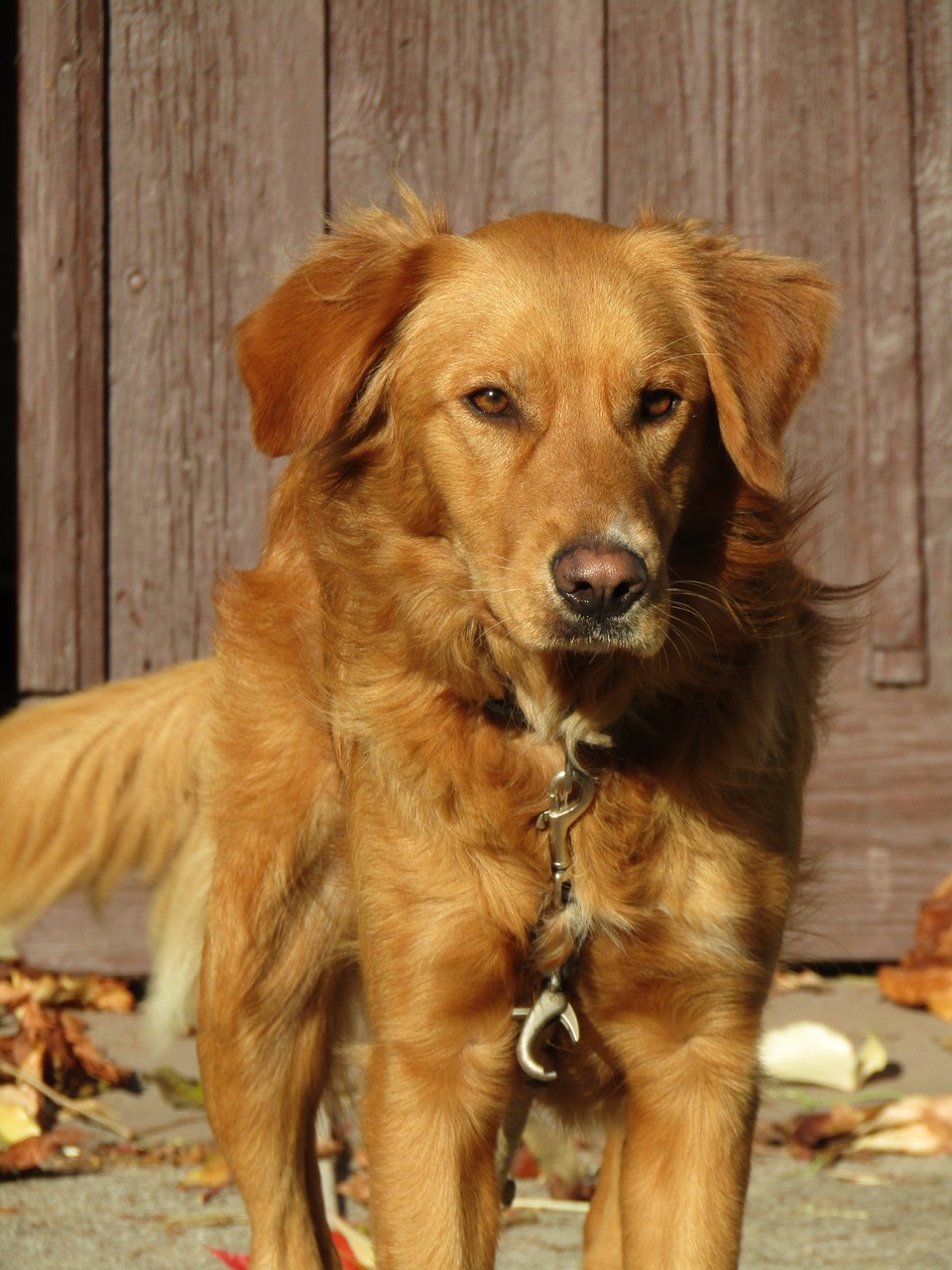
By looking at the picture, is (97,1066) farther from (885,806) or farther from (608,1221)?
(885,806)

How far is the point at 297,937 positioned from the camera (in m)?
3.23

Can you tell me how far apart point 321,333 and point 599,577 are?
78 centimetres

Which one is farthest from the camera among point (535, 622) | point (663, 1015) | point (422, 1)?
point (422, 1)

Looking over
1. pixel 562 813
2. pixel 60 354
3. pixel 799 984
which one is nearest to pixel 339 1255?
pixel 562 813

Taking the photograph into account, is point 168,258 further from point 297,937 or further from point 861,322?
point 297,937

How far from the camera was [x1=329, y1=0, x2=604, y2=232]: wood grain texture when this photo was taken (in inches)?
191

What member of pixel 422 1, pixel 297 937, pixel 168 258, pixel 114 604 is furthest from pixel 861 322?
pixel 297 937

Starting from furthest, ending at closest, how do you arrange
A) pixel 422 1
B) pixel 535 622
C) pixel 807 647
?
pixel 422 1 → pixel 807 647 → pixel 535 622

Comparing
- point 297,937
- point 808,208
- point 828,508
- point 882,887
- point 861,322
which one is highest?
point 808,208

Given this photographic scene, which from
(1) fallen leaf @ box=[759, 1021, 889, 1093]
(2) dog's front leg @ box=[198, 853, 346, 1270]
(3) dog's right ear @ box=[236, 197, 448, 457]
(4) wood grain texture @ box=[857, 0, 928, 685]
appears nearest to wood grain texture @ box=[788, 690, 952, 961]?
(4) wood grain texture @ box=[857, 0, 928, 685]

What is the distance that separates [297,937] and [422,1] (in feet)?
9.64

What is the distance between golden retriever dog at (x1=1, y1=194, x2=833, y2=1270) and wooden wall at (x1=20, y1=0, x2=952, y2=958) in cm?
183

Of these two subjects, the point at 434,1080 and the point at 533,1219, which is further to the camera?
the point at 533,1219

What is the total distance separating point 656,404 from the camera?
2729 mm
